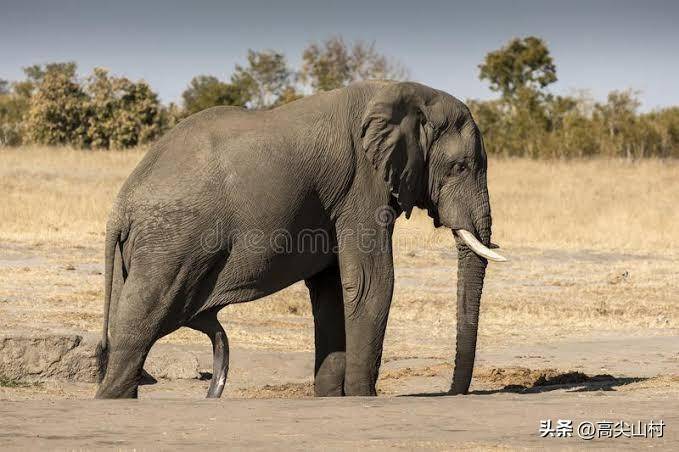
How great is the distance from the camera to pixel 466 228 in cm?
920

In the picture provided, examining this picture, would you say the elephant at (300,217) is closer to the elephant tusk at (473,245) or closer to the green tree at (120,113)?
the elephant tusk at (473,245)

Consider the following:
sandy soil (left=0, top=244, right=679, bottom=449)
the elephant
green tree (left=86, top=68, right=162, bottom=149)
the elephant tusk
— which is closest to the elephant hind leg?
the elephant

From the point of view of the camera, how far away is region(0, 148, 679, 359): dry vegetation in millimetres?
13883

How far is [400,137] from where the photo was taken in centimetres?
876

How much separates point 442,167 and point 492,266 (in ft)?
30.4

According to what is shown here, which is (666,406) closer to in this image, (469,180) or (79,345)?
(469,180)

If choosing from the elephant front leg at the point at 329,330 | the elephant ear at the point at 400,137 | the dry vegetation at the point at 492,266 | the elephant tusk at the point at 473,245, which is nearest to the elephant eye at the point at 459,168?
the elephant ear at the point at 400,137

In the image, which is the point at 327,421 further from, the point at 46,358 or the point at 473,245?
the point at 46,358

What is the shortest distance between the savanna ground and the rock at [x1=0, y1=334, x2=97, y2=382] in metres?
0.19

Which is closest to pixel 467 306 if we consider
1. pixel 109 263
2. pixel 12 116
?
pixel 109 263

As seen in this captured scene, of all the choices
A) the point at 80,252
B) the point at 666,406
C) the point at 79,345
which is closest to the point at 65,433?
the point at 666,406

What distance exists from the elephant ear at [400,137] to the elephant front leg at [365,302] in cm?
35

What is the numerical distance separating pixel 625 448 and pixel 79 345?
5258 mm

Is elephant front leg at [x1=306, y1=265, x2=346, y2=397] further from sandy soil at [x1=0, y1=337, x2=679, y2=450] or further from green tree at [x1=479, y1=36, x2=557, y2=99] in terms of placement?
green tree at [x1=479, y1=36, x2=557, y2=99]
